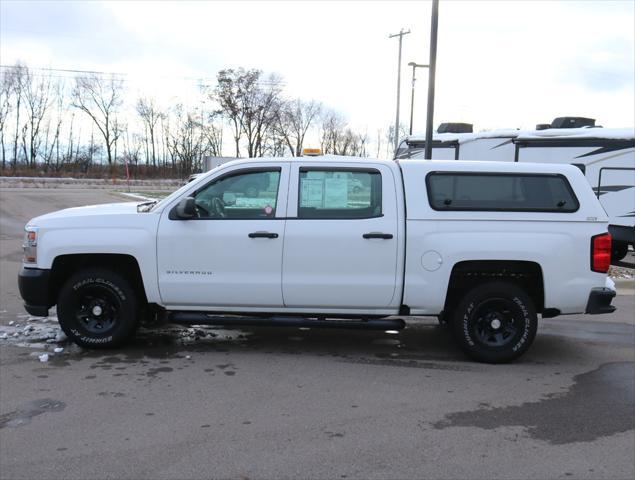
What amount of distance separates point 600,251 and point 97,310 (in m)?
4.89

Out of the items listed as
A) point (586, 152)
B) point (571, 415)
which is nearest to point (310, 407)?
point (571, 415)

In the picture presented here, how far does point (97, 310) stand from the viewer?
19.4ft

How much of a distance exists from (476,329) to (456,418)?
152 centimetres

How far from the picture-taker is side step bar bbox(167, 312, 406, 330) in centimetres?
570

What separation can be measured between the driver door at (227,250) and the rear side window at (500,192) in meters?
1.51

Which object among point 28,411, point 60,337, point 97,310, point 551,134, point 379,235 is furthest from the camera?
point 551,134

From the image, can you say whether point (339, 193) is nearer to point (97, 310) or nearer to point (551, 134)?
point (97, 310)

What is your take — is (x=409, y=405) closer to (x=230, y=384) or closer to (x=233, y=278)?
(x=230, y=384)

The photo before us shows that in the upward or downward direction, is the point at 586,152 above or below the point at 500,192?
above

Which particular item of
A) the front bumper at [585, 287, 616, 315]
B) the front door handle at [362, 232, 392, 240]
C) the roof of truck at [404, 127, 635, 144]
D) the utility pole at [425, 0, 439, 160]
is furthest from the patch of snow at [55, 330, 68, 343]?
the roof of truck at [404, 127, 635, 144]

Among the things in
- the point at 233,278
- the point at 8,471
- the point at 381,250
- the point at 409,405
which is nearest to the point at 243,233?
the point at 233,278

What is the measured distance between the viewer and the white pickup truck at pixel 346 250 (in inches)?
220

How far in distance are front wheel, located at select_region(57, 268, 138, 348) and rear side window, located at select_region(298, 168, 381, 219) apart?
193cm

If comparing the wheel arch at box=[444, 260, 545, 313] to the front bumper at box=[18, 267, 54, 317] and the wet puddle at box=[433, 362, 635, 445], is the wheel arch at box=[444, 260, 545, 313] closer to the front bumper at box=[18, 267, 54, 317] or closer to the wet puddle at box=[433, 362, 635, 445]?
the wet puddle at box=[433, 362, 635, 445]
